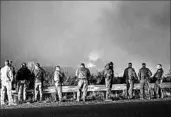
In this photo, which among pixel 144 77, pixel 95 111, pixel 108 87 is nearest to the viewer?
pixel 95 111

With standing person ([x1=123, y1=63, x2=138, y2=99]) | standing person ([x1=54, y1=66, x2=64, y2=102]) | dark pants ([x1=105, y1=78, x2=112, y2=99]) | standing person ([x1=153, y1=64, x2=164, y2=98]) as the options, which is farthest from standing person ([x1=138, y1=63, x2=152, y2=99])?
standing person ([x1=54, y1=66, x2=64, y2=102])

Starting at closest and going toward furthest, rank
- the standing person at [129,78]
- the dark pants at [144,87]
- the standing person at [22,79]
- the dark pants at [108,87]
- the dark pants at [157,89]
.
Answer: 1. the standing person at [22,79]
2. the dark pants at [108,87]
3. the dark pants at [144,87]
4. the standing person at [129,78]
5. the dark pants at [157,89]

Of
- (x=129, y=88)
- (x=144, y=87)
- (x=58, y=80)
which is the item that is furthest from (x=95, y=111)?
(x=144, y=87)

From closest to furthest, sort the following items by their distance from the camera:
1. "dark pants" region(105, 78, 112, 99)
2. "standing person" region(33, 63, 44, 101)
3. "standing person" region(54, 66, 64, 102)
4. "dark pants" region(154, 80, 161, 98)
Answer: "standing person" region(33, 63, 44, 101), "standing person" region(54, 66, 64, 102), "dark pants" region(105, 78, 112, 99), "dark pants" region(154, 80, 161, 98)

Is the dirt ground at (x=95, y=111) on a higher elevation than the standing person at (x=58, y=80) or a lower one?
lower

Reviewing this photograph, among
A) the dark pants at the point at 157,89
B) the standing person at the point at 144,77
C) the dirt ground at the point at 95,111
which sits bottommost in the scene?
the dirt ground at the point at 95,111

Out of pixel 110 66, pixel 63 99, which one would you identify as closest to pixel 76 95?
pixel 63 99

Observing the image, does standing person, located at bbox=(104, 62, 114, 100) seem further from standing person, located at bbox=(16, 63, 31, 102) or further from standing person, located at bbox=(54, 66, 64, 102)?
standing person, located at bbox=(16, 63, 31, 102)

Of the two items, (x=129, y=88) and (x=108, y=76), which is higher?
(x=108, y=76)

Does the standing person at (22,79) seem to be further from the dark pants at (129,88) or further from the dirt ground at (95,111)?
the dark pants at (129,88)

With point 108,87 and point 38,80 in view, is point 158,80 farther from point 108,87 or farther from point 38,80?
point 38,80

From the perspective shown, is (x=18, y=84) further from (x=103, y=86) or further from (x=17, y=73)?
(x=103, y=86)

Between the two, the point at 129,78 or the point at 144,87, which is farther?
the point at 144,87

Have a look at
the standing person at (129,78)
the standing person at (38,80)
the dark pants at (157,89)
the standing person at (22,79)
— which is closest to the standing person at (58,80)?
the standing person at (38,80)
